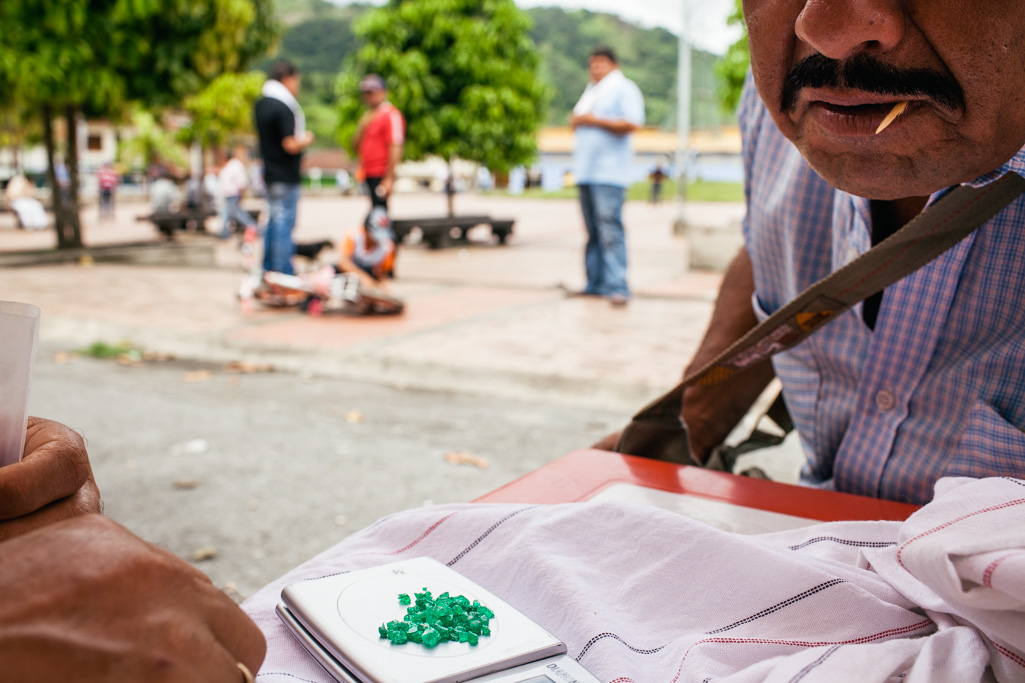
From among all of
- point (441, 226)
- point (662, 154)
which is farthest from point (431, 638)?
point (662, 154)

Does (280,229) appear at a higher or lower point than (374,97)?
lower

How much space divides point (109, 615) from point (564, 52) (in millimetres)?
61025

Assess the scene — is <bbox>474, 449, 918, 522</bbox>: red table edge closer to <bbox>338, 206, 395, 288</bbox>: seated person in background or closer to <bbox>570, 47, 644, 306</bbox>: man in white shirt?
<bbox>338, 206, 395, 288</bbox>: seated person in background

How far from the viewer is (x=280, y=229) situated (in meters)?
7.35

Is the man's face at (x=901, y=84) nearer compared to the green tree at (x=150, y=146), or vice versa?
the man's face at (x=901, y=84)

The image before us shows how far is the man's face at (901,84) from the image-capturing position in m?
0.80

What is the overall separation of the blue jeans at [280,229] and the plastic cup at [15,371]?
6.95 metres

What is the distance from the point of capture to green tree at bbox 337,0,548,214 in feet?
43.3

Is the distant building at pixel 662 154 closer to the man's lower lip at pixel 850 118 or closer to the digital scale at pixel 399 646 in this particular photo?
the man's lower lip at pixel 850 118

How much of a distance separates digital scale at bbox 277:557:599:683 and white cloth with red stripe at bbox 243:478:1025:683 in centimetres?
3

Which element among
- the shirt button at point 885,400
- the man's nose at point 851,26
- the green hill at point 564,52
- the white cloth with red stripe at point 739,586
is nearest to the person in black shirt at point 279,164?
the shirt button at point 885,400

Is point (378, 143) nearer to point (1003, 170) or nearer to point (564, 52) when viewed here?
point (1003, 170)

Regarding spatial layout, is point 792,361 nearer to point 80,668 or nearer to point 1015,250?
point 1015,250

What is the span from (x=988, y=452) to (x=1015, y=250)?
10.6 inches
